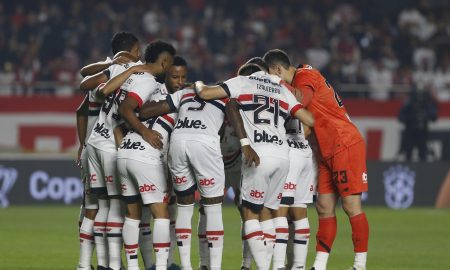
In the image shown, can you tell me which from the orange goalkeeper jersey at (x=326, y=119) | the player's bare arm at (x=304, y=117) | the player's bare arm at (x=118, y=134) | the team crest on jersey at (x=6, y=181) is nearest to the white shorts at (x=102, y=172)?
the player's bare arm at (x=118, y=134)

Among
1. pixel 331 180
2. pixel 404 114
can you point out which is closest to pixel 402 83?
pixel 404 114

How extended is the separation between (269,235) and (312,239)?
18.1 feet

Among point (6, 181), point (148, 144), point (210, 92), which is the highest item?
point (210, 92)

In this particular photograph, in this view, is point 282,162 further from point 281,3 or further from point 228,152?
point 281,3

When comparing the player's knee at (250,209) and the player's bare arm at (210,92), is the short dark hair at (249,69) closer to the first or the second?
the player's bare arm at (210,92)

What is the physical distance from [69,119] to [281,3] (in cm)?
798

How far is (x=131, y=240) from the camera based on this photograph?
34.2 feet

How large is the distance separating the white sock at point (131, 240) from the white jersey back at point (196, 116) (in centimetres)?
94

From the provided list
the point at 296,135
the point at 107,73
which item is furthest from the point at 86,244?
the point at 296,135

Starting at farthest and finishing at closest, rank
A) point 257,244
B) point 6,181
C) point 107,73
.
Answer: point 6,181 < point 107,73 < point 257,244

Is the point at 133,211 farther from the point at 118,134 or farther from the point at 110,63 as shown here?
the point at 110,63

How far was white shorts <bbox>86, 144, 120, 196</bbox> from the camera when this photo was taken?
35.3 feet

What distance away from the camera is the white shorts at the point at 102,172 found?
35.3ft

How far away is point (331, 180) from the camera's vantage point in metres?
11.5
